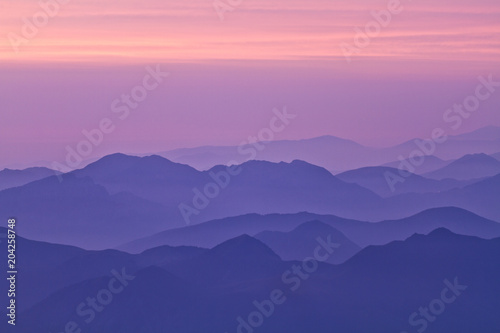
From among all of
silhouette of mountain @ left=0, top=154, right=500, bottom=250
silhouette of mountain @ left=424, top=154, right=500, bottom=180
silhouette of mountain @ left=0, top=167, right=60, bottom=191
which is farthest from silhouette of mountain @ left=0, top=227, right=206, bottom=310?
silhouette of mountain @ left=424, top=154, right=500, bottom=180

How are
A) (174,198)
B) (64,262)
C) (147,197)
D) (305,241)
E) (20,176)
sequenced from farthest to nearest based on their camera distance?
(147,197)
(174,198)
(20,176)
(305,241)
(64,262)

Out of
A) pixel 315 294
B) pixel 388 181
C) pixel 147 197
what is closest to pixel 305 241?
pixel 315 294

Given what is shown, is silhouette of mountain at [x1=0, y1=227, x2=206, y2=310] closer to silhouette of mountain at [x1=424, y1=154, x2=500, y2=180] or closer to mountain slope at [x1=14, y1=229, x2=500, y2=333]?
mountain slope at [x1=14, y1=229, x2=500, y2=333]

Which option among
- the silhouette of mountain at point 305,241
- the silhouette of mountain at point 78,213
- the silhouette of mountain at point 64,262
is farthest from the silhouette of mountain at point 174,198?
the silhouette of mountain at point 305,241

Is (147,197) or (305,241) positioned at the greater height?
(147,197)

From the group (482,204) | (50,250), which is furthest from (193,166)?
(482,204)

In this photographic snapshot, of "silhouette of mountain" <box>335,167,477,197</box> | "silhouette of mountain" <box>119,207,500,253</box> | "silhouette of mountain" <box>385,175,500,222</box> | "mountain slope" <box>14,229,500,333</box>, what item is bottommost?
"mountain slope" <box>14,229,500,333</box>

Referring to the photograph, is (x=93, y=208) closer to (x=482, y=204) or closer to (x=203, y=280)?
(x=203, y=280)

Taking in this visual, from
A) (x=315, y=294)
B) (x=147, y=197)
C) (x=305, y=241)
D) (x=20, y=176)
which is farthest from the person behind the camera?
(x=147, y=197)

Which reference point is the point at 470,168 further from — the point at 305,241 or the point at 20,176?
the point at 20,176
